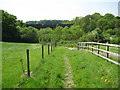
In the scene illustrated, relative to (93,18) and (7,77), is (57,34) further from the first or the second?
(7,77)

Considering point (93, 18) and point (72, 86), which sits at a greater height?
point (93, 18)

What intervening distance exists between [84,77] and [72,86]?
38.9 inches

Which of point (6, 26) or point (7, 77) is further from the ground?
point (6, 26)

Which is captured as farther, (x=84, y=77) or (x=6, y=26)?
(x=6, y=26)

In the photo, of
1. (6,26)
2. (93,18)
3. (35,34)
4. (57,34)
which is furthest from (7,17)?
(93,18)

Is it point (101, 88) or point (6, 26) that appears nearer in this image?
point (101, 88)

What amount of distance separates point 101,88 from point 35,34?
5450 centimetres

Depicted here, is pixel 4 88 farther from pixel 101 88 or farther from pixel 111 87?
pixel 111 87

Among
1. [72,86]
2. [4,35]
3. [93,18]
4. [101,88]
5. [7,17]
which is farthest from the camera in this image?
[93,18]

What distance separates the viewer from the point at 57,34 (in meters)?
51.8

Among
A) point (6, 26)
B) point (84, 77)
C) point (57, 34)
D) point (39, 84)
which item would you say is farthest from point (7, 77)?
point (6, 26)

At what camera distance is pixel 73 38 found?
5266cm

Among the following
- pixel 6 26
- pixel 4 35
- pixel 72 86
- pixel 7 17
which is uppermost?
pixel 7 17

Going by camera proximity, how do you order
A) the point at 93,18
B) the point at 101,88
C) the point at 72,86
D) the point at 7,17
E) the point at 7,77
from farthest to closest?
1. the point at 93,18
2. the point at 7,17
3. the point at 7,77
4. the point at 72,86
5. the point at 101,88
